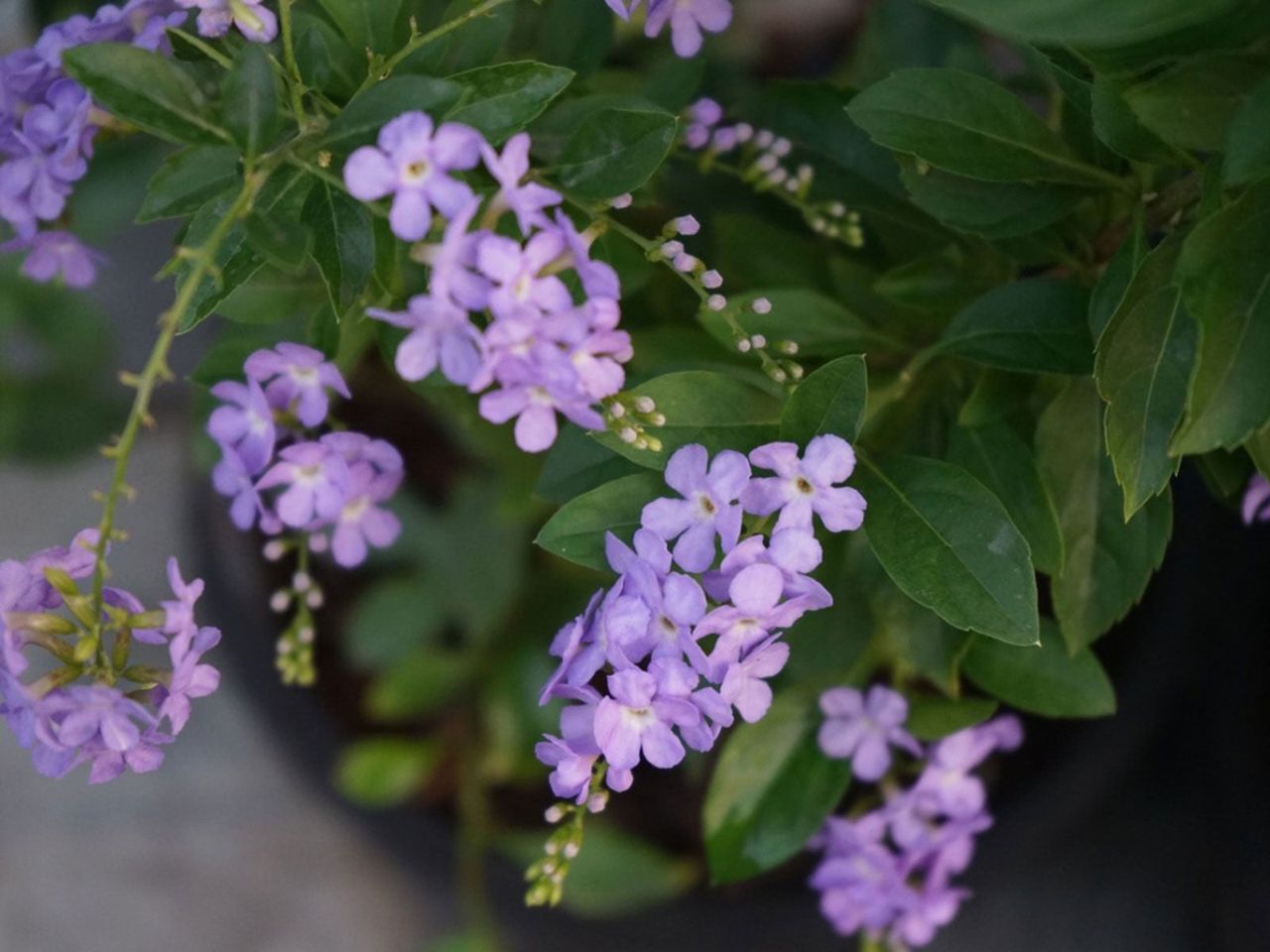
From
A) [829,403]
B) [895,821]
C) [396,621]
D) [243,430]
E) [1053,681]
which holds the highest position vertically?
[829,403]

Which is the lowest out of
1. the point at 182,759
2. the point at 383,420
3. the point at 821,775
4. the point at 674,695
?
the point at 182,759

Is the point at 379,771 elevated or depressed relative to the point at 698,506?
depressed

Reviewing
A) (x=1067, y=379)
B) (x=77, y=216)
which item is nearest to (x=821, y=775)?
(x=1067, y=379)

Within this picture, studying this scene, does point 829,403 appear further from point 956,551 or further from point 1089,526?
point 1089,526

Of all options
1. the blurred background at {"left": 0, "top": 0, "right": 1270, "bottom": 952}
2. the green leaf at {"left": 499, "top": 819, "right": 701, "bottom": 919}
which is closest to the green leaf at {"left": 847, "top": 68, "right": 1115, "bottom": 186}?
the blurred background at {"left": 0, "top": 0, "right": 1270, "bottom": 952}

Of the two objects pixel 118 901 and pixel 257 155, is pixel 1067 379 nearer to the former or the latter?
pixel 257 155

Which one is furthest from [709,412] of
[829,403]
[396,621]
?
[396,621]

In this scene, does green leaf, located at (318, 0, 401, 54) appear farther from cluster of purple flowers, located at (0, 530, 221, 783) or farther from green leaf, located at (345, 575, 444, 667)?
green leaf, located at (345, 575, 444, 667)
